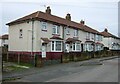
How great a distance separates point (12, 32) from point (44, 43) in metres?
6.86

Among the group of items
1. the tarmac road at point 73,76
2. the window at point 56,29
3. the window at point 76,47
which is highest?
Answer: the window at point 56,29

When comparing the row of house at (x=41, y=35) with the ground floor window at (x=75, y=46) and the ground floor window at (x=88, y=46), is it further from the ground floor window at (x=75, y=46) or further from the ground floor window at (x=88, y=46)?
the ground floor window at (x=88, y=46)

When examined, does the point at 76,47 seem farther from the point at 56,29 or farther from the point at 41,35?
the point at 41,35

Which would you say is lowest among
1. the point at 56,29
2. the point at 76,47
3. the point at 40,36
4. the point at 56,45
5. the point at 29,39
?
the point at 76,47

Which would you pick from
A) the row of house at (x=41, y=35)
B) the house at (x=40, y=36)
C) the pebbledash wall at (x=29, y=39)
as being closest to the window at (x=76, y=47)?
the row of house at (x=41, y=35)

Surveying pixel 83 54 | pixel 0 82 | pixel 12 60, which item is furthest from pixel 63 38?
pixel 0 82

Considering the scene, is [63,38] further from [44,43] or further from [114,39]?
[114,39]

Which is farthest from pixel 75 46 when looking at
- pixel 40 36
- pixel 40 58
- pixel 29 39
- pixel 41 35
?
pixel 40 58

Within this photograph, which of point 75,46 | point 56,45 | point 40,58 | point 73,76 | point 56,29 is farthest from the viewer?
point 75,46

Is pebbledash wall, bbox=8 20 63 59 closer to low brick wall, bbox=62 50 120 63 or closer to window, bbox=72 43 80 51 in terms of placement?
low brick wall, bbox=62 50 120 63

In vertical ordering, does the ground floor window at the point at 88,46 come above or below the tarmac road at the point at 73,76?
above

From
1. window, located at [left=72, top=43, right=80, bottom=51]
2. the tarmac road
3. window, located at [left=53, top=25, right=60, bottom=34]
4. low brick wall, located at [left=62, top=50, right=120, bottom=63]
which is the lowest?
the tarmac road

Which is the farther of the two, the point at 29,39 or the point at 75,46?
the point at 75,46

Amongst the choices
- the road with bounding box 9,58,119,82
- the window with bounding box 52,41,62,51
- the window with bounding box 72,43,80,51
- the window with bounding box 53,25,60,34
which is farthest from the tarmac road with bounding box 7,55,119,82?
the window with bounding box 72,43,80,51
